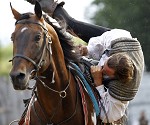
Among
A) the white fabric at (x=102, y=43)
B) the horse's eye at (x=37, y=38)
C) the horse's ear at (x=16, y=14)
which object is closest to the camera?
the horse's eye at (x=37, y=38)

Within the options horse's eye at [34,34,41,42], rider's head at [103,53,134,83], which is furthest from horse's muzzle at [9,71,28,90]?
rider's head at [103,53,134,83]

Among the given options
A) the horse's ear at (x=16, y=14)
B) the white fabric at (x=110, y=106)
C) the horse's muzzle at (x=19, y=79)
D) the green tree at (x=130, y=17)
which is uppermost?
the horse's ear at (x=16, y=14)

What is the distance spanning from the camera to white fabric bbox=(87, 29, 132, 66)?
8.55m

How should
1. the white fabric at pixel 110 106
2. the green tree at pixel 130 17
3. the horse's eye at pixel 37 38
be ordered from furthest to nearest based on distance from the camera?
the green tree at pixel 130 17 < the white fabric at pixel 110 106 < the horse's eye at pixel 37 38

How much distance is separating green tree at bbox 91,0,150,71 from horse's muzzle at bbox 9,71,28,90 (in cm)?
940

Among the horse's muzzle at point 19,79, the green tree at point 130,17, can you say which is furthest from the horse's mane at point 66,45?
the green tree at point 130,17

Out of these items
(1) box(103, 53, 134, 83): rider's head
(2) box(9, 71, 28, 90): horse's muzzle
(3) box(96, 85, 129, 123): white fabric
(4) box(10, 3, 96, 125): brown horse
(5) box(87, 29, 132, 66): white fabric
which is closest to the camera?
(2) box(9, 71, 28, 90): horse's muzzle

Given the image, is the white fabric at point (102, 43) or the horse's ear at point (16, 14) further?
the white fabric at point (102, 43)

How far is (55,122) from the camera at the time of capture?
7785 mm

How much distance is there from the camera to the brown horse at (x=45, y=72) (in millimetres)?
6977

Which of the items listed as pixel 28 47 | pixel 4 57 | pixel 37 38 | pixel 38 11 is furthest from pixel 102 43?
pixel 4 57

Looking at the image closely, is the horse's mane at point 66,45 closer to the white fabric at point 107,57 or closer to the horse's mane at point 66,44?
the horse's mane at point 66,44

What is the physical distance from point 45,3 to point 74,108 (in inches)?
66.5

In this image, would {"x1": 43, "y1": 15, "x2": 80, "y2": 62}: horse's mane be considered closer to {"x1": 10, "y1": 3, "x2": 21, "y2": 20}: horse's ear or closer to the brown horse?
the brown horse
